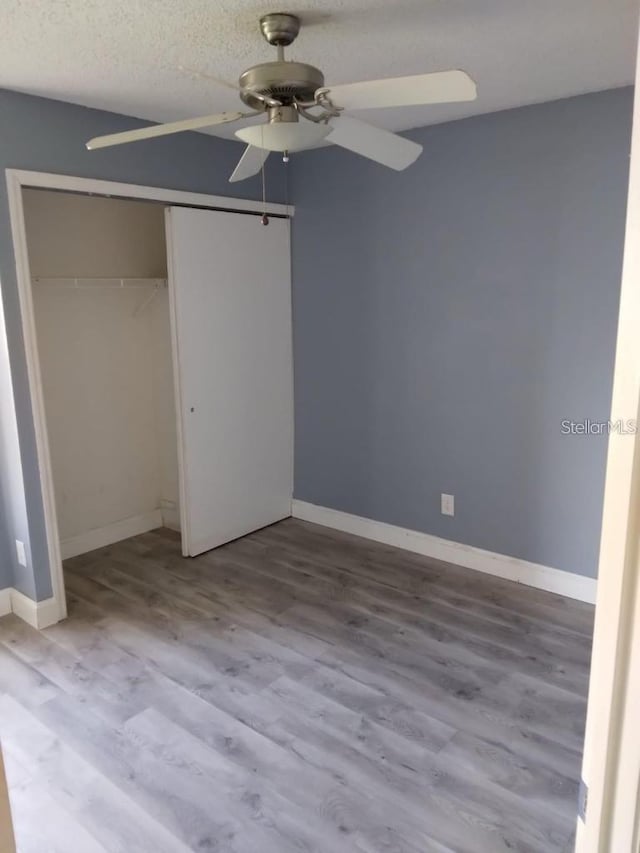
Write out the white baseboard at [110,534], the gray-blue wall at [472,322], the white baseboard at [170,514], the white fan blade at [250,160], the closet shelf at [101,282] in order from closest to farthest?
the white fan blade at [250,160], the gray-blue wall at [472,322], the closet shelf at [101,282], the white baseboard at [110,534], the white baseboard at [170,514]

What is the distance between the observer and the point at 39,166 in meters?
2.68

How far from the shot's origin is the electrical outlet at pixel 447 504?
3.50 m

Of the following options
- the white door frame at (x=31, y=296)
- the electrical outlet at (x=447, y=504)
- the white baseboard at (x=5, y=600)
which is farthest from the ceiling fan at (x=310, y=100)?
the white baseboard at (x=5, y=600)

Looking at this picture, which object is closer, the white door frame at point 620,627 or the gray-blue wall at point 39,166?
the white door frame at point 620,627

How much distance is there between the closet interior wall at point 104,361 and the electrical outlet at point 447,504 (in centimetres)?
173

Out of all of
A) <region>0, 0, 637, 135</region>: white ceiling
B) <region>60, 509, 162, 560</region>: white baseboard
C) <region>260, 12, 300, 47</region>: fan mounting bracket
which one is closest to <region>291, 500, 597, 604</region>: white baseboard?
<region>60, 509, 162, 560</region>: white baseboard

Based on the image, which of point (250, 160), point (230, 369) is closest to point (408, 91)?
point (250, 160)

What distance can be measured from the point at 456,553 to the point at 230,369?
172cm

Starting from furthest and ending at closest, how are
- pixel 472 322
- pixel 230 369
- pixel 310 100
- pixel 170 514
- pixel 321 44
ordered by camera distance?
pixel 170 514
pixel 230 369
pixel 472 322
pixel 321 44
pixel 310 100

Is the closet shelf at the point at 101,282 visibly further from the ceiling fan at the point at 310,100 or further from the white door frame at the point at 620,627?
the white door frame at the point at 620,627

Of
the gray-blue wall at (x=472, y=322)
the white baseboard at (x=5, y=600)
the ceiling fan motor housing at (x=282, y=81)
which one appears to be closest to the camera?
the ceiling fan motor housing at (x=282, y=81)

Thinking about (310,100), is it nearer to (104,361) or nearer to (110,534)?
(104,361)

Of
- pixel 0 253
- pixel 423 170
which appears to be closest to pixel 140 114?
pixel 0 253

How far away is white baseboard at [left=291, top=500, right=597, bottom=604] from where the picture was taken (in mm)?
3119
